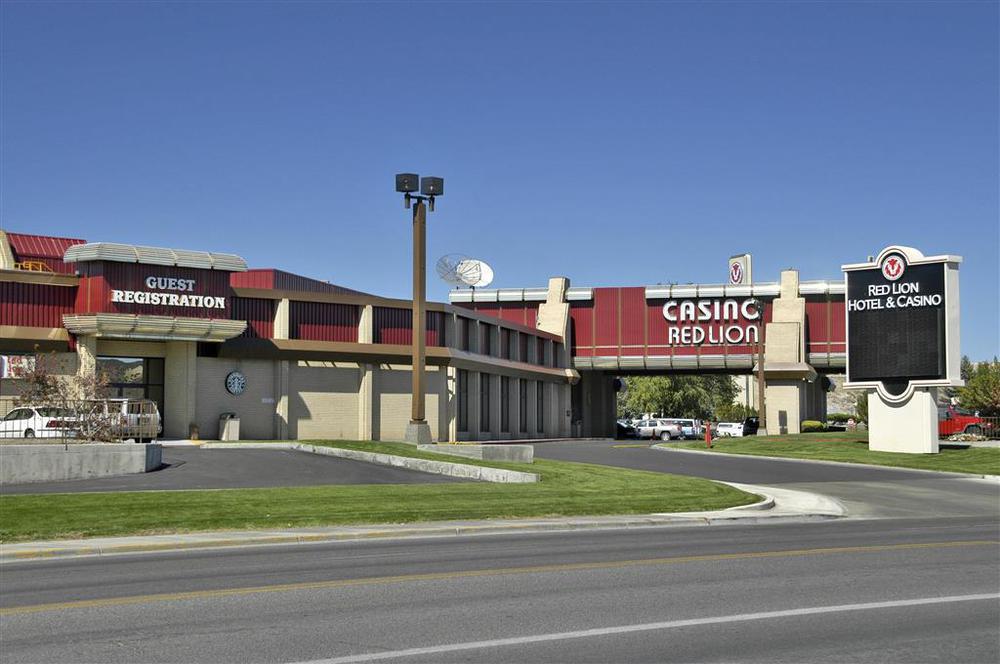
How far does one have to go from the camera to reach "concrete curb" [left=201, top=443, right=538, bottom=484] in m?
30.7

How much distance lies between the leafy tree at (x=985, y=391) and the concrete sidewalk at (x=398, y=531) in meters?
38.2

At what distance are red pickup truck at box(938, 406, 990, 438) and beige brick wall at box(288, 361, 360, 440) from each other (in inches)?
1266

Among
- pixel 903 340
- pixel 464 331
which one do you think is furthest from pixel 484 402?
pixel 903 340

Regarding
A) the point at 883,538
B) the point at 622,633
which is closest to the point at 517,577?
the point at 622,633

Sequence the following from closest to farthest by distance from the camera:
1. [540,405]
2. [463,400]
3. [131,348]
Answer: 1. [131,348]
2. [463,400]
3. [540,405]

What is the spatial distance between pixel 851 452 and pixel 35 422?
112 ft

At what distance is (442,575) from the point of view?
563 inches

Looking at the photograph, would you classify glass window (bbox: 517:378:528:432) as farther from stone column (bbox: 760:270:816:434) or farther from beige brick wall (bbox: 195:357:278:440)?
beige brick wall (bbox: 195:357:278:440)

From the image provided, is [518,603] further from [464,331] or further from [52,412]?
[464,331]

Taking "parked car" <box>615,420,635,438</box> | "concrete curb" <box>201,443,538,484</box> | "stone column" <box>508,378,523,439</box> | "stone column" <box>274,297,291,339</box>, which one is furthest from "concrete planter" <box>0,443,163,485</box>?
"parked car" <box>615,420,635,438</box>

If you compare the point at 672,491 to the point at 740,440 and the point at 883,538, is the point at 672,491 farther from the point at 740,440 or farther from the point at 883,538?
the point at 740,440

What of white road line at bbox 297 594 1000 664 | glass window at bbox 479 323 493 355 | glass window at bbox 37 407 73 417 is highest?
glass window at bbox 479 323 493 355

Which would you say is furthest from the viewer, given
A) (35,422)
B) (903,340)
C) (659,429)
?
(659,429)

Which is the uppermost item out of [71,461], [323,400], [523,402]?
[323,400]
